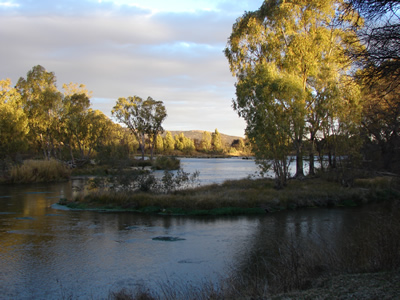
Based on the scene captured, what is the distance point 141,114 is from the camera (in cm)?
7238

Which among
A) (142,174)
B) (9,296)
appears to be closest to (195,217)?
(142,174)

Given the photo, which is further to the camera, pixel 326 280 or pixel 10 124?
pixel 10 124

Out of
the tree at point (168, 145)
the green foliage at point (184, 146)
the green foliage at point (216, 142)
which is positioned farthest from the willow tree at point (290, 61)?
the green foliage at point (216, 142)

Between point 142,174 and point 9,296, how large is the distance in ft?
53.1

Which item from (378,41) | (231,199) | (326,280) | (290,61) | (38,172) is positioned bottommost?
(231,199)

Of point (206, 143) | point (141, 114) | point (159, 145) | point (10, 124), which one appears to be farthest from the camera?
point (206, 143)

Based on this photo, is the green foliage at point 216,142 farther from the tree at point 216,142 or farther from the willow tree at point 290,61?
the willow tree at point 290,61

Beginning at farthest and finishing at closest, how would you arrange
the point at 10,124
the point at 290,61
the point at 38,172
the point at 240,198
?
the point at 10,124, the point at 38,172, the point at 290,61, the point at 240,198

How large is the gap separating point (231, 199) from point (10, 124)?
33.2 m

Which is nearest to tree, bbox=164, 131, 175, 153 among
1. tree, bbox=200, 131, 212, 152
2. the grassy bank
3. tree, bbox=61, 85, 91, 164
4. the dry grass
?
tree, bbox=200, 131, 212, 152

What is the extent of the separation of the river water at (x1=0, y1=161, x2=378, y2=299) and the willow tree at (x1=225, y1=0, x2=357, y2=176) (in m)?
7.90

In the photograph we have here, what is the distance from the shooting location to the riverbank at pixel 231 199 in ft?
67.7

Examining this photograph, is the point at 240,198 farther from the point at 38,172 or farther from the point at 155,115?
the point at 155,115

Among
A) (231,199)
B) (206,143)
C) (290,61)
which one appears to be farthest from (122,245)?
(206,143)
